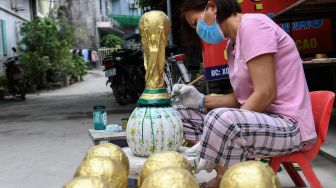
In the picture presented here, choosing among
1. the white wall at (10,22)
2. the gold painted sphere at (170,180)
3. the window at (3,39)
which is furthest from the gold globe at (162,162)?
the window at (3,39)

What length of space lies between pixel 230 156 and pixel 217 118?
0.19 meters

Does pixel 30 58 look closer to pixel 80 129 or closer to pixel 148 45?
pixel 80 129

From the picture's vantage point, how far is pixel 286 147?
216cm

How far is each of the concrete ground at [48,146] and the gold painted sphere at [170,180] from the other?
2.03 metres

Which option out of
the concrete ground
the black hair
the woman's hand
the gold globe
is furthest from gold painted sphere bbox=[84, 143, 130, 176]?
the concrete ground

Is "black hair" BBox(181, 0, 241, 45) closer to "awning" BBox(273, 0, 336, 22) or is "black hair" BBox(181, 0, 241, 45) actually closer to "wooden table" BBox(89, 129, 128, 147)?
"wooden table" BBox(89, 129, 128, 147)

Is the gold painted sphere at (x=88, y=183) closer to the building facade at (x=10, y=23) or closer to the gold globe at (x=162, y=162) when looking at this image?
the gold globe at (x=162, y=162)

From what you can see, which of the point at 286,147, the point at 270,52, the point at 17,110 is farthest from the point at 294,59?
the point at 17,110

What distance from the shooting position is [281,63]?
2.23 metres

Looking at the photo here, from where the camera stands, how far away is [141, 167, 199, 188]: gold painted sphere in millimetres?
1177

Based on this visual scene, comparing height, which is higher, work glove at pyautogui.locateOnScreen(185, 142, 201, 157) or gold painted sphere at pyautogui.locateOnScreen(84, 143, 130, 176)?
gold painted sphere at pyautogui.locateOnScreen(84, 143, 130, 176)

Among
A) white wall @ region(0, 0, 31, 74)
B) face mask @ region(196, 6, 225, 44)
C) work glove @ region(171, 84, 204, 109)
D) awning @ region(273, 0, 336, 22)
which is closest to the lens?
face mask @ region(196, 6, 225, 44)

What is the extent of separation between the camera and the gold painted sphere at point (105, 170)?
1.39 meters

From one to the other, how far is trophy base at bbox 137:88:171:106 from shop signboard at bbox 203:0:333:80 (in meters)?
3.75
